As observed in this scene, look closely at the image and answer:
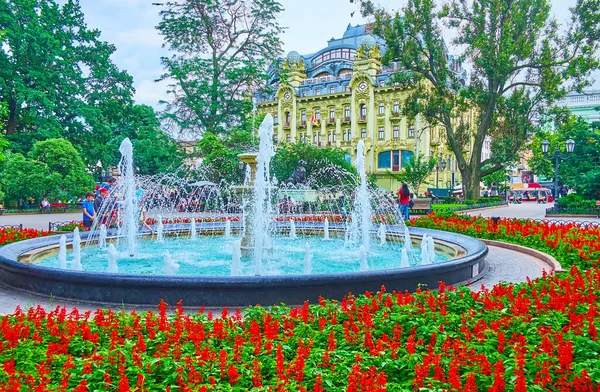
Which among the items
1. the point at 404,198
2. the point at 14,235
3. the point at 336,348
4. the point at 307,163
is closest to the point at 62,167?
the point at 307,163

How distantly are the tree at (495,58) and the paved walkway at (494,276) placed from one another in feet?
50.7

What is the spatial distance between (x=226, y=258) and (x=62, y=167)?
904 inches

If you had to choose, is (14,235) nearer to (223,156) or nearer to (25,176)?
(223,156)

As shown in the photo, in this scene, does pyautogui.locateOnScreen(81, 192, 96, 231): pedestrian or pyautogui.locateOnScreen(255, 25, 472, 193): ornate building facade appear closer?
pyautogui.locateOnScreen(81, 192, 96, 231): pedestrian

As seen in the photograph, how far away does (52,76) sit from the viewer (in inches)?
1260

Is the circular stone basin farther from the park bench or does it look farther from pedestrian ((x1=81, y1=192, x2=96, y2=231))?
the park bench

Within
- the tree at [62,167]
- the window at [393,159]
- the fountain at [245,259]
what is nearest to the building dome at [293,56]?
the window at [393,159]

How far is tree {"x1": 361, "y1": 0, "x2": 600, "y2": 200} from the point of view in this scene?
2334 centimetres

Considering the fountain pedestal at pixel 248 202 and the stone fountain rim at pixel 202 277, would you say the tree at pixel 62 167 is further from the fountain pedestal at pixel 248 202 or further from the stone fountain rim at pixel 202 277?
the stone fountain rim at pixel 202 277

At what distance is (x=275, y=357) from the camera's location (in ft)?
12.5

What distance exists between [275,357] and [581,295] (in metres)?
3.73

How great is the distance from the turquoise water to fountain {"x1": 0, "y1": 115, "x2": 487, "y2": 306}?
0.07 feet

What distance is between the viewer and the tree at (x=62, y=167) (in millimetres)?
28594

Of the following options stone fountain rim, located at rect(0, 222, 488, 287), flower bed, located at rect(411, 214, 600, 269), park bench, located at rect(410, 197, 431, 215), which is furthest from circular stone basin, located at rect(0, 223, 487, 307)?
park bench, located at rect(410, 197, 431, 215)
